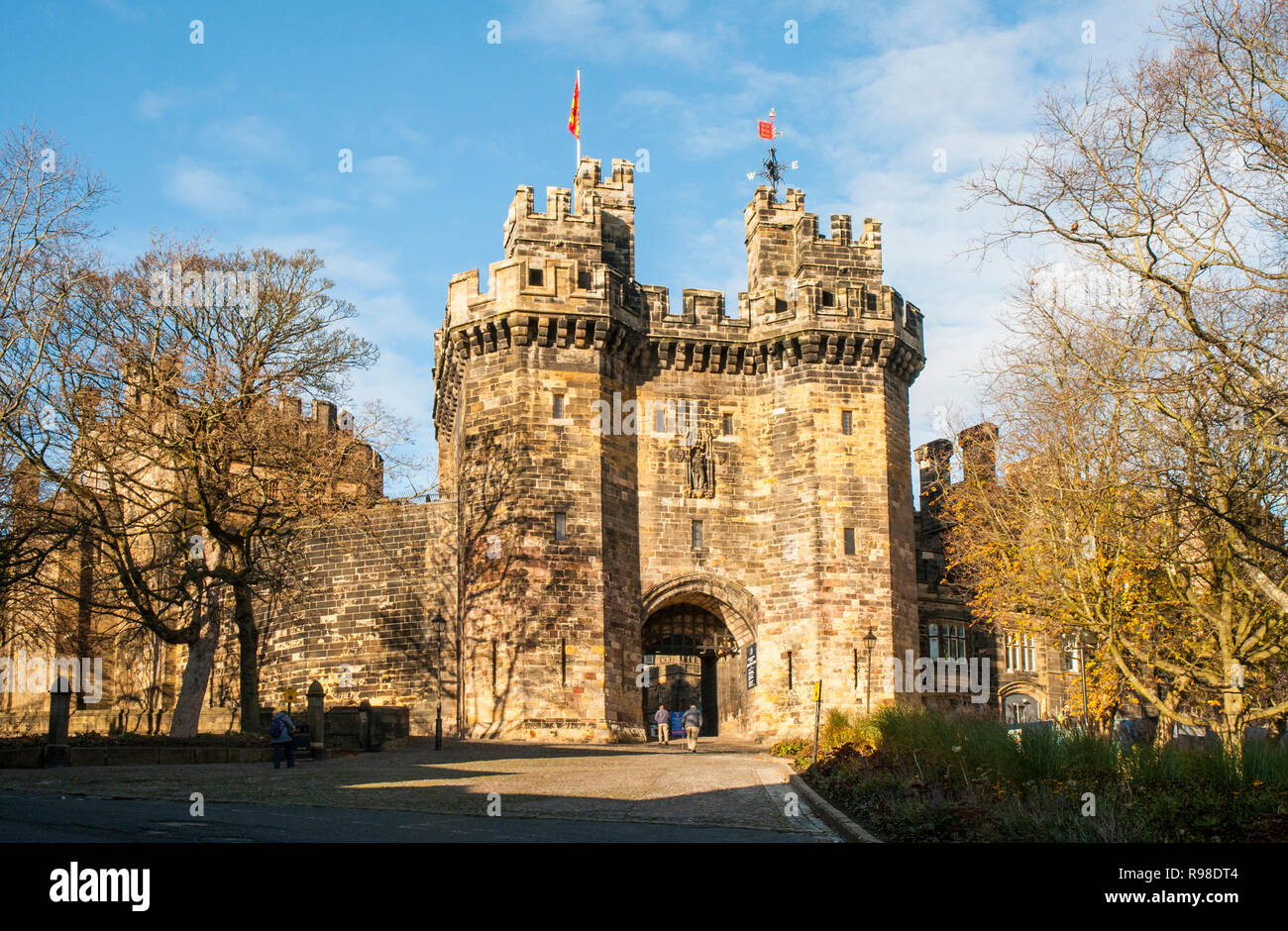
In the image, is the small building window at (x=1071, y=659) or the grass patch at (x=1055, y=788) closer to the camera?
the grass patch at (x=1055, y=788)

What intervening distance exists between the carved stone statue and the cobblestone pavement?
9686 millimetres

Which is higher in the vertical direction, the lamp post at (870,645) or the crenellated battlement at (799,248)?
the crenellated battlement at (799,248)

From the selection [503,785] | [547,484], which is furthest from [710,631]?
[503,785]

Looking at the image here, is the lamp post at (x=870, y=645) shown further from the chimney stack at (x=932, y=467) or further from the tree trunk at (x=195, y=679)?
the tree trunk at (x=195, y=679)

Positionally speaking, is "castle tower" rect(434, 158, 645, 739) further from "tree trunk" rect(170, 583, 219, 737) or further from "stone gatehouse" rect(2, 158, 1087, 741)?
"tree trunk" rect(170, 583, 219, 737)

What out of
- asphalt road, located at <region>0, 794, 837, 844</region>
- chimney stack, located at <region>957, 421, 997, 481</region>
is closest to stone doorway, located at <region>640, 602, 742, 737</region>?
chimney stack, located at <region>957, 421, 997, 481</region>

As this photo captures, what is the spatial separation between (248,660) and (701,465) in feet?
41.1

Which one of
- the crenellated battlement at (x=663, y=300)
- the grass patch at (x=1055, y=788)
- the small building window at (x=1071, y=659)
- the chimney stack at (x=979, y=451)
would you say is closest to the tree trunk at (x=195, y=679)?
the crenellated battlement at (x=663, y=300)

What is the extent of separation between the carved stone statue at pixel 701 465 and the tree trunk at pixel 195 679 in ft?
39.3

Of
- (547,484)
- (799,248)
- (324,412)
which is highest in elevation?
(799,248)

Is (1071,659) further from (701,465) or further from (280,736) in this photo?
(280,736)

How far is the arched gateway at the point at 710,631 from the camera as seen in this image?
33.2 metres

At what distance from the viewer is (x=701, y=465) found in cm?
3409
